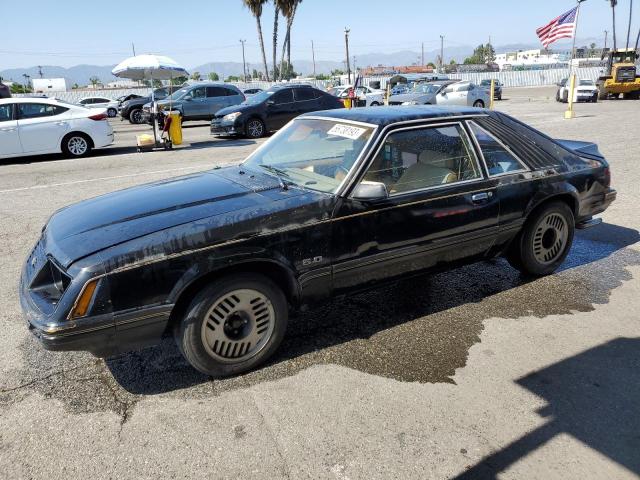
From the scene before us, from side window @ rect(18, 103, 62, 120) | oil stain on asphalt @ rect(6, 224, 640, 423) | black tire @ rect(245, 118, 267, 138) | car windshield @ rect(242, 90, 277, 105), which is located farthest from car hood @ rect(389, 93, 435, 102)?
oil stain on asphalt @ rect(6, 224, 640, 423)

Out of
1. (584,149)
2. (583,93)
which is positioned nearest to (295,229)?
(584,149)

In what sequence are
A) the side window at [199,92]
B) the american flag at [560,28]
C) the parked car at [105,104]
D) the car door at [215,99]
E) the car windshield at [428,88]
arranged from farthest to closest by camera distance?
1. the parked car at [105,104]
2. the car windshield at [428,88]
3. the car door at [215,99]
4. the side window at [199,92]
5. the american flag at [560,28]

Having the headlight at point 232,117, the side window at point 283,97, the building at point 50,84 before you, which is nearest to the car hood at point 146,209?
the headlight at point 232,117

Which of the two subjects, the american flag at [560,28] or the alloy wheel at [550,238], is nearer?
the alloy wheel at [550,238]

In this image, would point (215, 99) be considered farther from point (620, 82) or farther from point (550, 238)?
point (620, 82)

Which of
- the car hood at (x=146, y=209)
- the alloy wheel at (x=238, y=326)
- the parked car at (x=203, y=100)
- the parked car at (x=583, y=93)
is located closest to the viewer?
the car hood at (x=146, y=209)

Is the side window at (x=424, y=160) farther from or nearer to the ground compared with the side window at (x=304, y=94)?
nearer to the ground

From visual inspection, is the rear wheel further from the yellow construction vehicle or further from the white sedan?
the yellow construction vehicle

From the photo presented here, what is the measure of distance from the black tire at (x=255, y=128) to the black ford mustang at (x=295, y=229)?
459 inches

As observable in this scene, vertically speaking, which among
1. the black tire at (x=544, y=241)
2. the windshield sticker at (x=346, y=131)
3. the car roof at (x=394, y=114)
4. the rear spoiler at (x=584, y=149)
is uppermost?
the car roof at (x=394, y=114)

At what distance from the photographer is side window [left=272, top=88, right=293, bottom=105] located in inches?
639

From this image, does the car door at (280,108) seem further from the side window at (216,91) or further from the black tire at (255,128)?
the side window at (216,91)

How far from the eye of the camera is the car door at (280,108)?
52.8ft

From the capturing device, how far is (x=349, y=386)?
10.2ft
